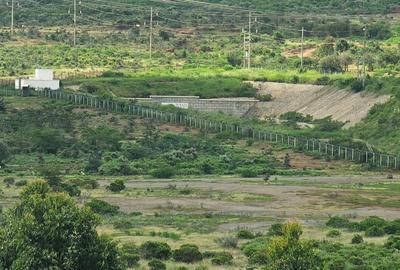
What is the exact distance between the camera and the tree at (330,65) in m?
147

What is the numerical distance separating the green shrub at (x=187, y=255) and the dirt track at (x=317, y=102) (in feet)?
204

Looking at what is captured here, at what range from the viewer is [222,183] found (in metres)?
87.8

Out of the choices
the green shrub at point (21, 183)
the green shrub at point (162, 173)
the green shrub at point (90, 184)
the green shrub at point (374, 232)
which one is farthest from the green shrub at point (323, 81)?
the green shrub at point (374, 232)

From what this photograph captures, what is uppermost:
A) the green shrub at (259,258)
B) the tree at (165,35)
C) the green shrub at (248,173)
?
the tree at (165,35)

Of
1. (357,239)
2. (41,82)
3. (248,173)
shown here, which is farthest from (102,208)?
(41,82)

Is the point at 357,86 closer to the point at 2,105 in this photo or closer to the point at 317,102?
the point at 317,102

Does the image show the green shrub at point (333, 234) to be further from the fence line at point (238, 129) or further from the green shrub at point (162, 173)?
the fence line at point (238, 129)

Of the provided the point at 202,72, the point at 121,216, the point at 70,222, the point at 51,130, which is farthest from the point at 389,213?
the point at 202,72

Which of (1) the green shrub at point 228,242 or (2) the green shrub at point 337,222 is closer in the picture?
(1) the green shrub at point 228,242

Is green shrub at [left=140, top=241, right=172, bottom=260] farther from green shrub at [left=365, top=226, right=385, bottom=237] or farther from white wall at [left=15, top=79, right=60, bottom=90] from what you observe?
white wall at [left=15, top=79, right=60, bottom=90]

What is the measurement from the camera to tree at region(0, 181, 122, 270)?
4309 cm

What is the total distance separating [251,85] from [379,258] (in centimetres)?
8242

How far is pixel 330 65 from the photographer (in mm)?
146875

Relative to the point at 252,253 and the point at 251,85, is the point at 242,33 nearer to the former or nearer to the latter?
the point at 251,85
